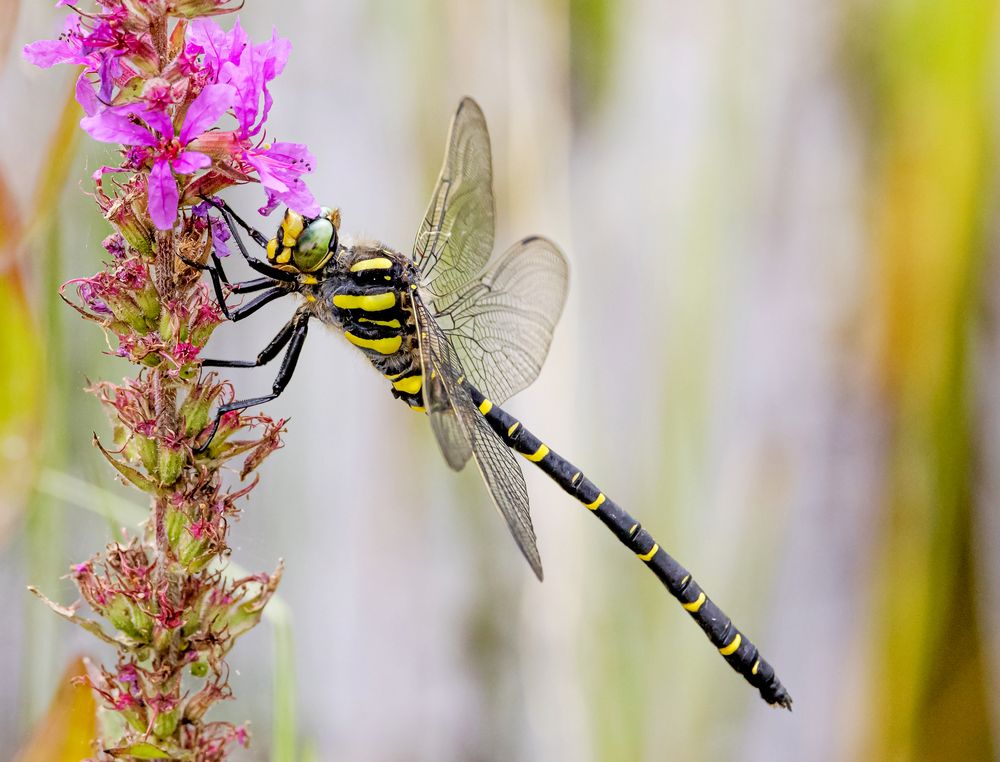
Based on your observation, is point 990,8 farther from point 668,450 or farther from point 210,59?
point 210,59

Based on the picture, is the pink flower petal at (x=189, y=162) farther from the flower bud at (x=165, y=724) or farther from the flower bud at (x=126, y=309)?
the flower bud at (x=165, y=724)

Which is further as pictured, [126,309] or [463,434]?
[463,434]

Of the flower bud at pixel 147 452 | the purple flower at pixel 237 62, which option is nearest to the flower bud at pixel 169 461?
the flower bud at pixel 147 452

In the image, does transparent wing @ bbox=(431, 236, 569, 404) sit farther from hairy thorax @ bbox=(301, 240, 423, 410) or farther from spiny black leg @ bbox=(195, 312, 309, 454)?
spiny black leg @ bbox=(195, 312, 309, 454)

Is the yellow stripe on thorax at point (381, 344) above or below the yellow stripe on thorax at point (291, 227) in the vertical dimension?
below

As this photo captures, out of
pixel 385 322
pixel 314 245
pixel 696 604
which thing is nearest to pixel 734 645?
pixel 696 604

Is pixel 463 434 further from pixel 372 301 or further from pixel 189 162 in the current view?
pixel 189 162

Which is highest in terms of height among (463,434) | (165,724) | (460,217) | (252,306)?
(460,217)

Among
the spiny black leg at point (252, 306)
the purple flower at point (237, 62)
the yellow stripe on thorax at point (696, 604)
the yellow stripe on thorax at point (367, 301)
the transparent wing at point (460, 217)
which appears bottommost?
the yellow stripe on thorax at point (696, 604)
